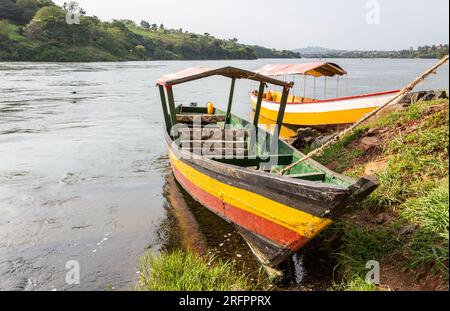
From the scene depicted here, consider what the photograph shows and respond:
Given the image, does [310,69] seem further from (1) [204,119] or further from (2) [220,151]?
(2) [220,151]

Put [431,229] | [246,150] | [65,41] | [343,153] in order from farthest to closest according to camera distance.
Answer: [65,41] < [343,153] < [246,150] < [431,229]

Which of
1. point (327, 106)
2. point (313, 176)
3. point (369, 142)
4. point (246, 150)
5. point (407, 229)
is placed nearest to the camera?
point (407, 229)

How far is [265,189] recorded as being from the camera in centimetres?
573

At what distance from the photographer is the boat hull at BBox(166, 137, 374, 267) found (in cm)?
499

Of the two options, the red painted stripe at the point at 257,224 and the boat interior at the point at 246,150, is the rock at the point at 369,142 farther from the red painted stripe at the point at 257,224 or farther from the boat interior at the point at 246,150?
the red painted stripe at the point at 257,224

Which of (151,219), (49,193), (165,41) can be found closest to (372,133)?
(151,219)

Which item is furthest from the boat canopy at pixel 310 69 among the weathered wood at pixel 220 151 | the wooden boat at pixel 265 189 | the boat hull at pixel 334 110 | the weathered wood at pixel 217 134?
the weathered wood at pixel 220 151

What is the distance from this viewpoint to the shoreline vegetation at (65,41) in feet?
276

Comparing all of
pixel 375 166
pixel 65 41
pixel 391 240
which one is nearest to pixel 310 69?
pixel 375 166

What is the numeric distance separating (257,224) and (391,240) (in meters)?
2.11

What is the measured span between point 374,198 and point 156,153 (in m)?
10.7

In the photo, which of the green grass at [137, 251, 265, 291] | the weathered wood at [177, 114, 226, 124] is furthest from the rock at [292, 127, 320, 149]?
the green grass at [137, 251, 265, 291]

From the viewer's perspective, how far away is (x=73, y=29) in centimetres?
9794

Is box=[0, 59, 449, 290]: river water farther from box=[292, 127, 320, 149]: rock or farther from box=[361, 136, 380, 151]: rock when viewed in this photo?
box=[292, 127, 320, 149]: rock
